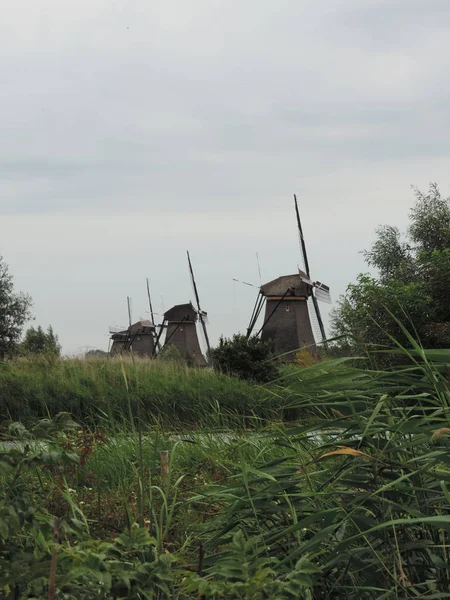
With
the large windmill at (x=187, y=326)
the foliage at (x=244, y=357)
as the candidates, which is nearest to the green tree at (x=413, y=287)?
the foliage at (x=244, y=357)

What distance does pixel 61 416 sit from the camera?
7.91 feet

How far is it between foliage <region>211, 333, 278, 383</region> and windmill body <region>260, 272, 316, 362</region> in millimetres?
13612

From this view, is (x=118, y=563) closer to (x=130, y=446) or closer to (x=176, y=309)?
(x=130, y=446)

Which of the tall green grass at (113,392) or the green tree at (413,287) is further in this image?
the green tree at (413,287)

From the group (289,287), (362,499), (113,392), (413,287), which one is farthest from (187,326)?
(362,499)

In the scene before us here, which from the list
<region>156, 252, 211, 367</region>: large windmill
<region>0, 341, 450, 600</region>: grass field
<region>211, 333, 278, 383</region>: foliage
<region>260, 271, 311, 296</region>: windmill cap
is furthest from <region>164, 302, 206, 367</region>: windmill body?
<region>0, 341, 450, 600</region>: grass field

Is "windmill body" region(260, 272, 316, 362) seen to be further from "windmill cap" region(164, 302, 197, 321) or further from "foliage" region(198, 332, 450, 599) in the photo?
"foliage" region(198, 332, 450, 599)

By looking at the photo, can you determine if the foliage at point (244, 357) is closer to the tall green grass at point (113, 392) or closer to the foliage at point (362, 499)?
the tall green grass at point (113, 392)

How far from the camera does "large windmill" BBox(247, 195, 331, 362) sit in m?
36.9

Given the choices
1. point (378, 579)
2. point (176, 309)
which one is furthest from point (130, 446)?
point (176, 309)

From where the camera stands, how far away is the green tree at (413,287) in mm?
25016

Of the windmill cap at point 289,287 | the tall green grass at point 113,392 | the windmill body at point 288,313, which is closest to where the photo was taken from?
the tall green grass at point 113,392

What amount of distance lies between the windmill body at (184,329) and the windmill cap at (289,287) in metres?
9.98

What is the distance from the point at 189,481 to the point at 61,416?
3.25 m
